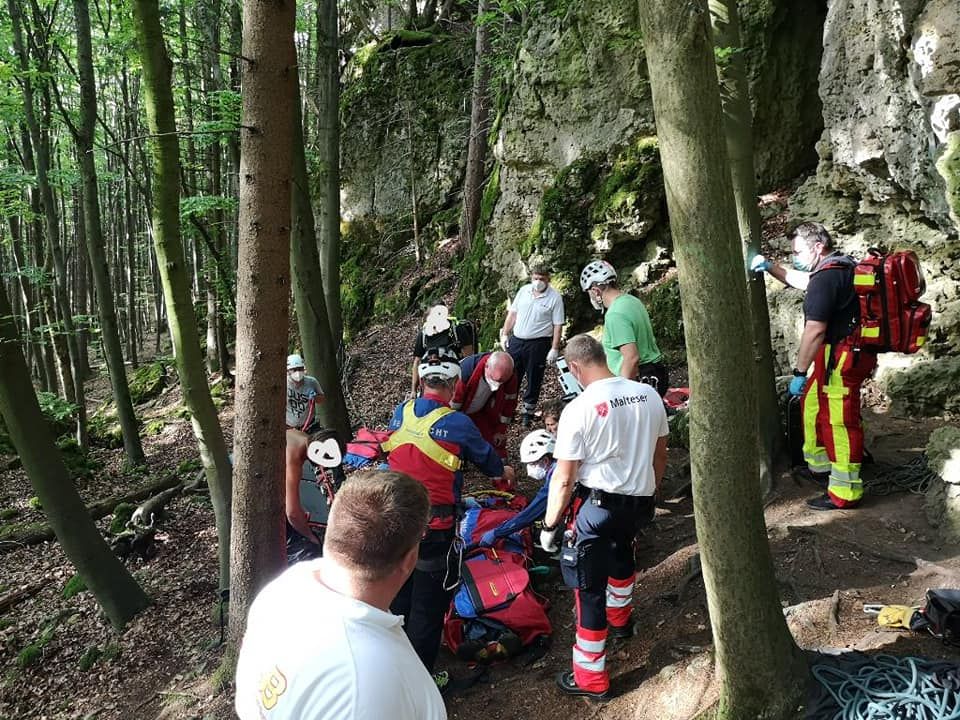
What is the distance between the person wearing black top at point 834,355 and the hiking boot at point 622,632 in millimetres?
1959

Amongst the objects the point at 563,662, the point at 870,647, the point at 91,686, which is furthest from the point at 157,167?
the point at 870,647

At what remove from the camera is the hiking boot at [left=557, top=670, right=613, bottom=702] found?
365cm

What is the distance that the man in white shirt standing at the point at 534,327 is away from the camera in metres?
7.98

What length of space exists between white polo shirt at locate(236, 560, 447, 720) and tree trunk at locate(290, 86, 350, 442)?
512 cm

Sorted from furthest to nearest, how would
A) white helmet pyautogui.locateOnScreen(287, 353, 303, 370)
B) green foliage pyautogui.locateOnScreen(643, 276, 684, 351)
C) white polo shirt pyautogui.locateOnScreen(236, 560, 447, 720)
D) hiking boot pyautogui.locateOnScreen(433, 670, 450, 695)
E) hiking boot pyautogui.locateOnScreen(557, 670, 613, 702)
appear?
green foliage pyautogui.locateOnScreen(643, 276, 684, 351) → white helmet pyautogui.locateOnScreen(287, 353, 303, 370) → hiking boot pyautogui.locateOnScreen(433, 670, 450, 695) → hiking boot pyautogui.locateOnScreen(557, 670, 613, 702) → white polo shirt pyautogui.locateOnScreen(236, 560, 447, 720)

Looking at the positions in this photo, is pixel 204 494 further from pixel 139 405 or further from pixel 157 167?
pixel 139 405

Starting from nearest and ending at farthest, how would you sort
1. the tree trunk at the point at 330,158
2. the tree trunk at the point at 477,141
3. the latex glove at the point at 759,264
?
the latex glove at the point at 759,264
the tree trunk at the point at 330,158
the tree trunk at the point at 477,141

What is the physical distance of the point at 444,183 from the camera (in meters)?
17.2

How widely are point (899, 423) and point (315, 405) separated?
584 cm

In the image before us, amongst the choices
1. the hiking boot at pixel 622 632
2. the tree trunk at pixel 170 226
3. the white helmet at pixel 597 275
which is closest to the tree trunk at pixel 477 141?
the white helmet at pixel 597 275

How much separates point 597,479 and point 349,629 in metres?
2.29

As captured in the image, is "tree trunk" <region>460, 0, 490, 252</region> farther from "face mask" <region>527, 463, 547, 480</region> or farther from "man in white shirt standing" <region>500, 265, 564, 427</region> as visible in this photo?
"face mask" <region>527, 463, 547, 480</region>

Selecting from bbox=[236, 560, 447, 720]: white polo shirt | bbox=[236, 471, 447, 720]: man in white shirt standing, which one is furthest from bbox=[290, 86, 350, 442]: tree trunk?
bbox=[236, 560, 447, 720]: white polo shirt

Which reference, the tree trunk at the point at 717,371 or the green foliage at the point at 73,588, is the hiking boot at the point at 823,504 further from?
the green foliage at the point at 73,588
